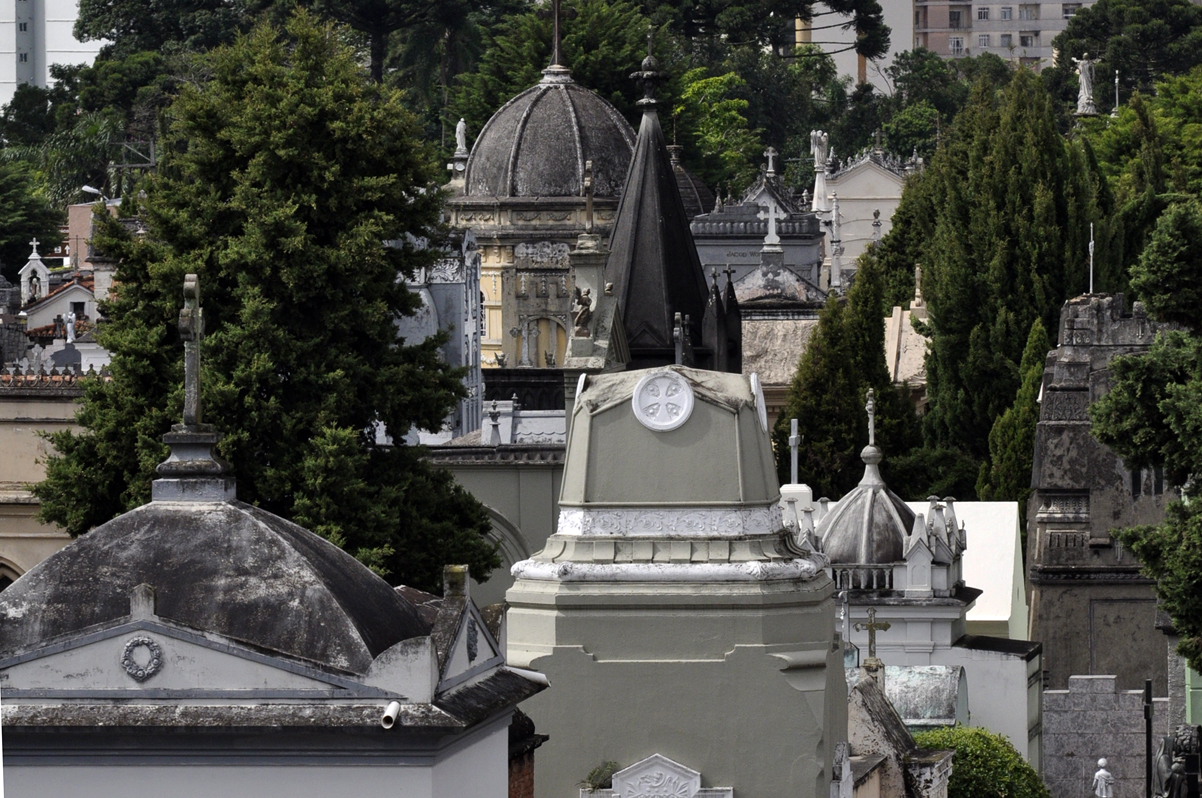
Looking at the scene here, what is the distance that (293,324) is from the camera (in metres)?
32.9

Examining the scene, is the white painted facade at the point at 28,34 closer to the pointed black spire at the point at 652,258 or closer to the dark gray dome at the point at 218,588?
the dark gray dome at the point at 218,588

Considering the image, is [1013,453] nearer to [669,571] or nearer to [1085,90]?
[669,571]

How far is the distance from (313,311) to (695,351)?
1347cm

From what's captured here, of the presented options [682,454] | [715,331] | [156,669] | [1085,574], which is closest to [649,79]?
[715,331]

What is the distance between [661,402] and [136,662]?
826 cm

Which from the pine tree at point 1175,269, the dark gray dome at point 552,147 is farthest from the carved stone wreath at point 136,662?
the dark gray dome at point 552,147

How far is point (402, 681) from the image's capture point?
605 inches

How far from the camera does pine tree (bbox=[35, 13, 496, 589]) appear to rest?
31828mm

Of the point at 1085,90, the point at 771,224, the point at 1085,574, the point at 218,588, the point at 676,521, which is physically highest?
the point at 1085,90

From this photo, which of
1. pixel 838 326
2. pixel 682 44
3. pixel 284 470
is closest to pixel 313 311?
pixel 284 470

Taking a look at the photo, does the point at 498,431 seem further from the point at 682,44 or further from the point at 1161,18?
the point at 1161,18

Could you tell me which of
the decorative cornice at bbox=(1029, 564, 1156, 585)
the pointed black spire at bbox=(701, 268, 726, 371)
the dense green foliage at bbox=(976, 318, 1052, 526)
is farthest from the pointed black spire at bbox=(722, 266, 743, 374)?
the dense green foliage at bbox=(976, 318, 1052, 526)

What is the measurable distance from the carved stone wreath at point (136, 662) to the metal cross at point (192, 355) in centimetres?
181

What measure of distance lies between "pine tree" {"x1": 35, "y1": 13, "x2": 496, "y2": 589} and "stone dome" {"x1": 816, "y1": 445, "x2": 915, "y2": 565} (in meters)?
9.14
